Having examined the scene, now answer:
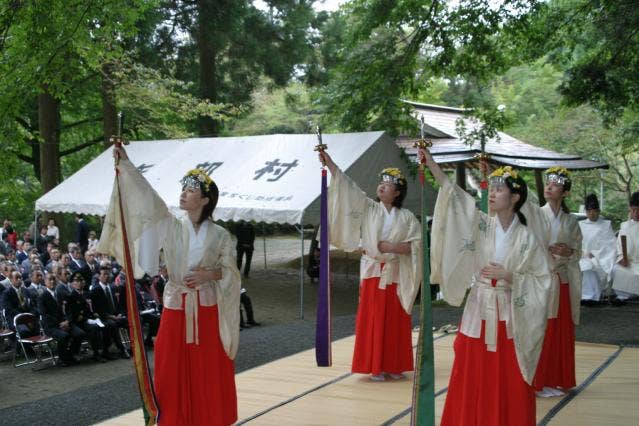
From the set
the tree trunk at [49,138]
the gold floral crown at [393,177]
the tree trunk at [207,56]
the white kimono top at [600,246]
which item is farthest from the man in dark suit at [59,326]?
the tree trunk at [207,56]

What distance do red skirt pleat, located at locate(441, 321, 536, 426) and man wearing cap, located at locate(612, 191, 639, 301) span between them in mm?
7455

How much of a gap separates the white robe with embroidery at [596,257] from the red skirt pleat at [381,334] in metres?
5.80

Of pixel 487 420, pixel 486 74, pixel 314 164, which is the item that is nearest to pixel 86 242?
pixel 314 164

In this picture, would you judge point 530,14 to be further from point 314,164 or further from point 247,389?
point 247,389

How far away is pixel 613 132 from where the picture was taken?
744 inches

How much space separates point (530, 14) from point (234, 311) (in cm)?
823

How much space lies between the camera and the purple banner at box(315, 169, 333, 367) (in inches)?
237

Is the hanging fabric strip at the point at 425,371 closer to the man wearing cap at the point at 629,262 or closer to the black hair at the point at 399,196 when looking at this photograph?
the black hair at the point at 399,196

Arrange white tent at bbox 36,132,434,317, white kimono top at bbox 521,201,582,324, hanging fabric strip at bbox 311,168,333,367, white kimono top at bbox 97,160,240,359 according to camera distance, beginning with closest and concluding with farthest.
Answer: white kimono top at bbox 97,160,240,359 < hanging fabric strip at bbox 311,168,333,367 < white kimono top at bbox 521,201,582,324 < white tent at bbox 36,132,434,317

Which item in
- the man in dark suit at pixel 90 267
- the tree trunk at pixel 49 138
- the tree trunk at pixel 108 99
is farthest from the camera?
the tree trunk at pixel 49 138

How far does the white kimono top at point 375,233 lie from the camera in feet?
20.9

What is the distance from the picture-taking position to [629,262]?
11.1 metres

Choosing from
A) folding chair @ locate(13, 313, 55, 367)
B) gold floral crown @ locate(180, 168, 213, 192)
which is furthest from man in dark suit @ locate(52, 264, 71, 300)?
gold floral crown @ locate(180, 168, 213, 192)

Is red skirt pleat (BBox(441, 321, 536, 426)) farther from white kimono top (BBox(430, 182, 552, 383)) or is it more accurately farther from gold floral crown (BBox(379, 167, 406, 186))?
gold floral crown (BBox(379, 167, 406, 186))
